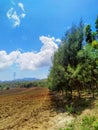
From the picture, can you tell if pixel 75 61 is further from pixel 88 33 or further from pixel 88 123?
pixel 88 123

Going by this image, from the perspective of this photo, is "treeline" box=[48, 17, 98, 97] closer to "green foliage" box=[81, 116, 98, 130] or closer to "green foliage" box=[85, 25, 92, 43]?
"green foliage" box=[85, 25, 92, 43]

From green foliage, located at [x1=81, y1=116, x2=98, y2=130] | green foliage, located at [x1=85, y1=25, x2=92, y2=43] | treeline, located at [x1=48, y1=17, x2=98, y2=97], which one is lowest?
green foliage, located at [x1=81, y1=116, x2=98, y2=130]

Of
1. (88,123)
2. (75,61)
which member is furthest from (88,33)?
(88,123)

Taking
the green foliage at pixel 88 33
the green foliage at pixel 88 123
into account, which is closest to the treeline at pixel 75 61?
the green foliage at pixel 88 33

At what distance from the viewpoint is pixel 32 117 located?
1941cm

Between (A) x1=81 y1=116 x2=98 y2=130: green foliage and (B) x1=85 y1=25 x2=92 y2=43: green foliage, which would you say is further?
(B) x1=85 y1=25 x2=92 y2=43: green foliage

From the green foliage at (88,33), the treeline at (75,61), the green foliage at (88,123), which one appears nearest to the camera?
the green foliage at (88,123)

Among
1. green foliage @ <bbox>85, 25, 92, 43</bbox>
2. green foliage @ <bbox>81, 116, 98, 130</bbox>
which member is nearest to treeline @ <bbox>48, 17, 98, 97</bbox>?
green foliage @ <bbox>85, 25, 92, 43</bbox>

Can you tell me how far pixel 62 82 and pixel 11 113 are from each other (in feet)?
22.6

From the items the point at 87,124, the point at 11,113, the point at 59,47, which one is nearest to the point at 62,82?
the point at 59,47

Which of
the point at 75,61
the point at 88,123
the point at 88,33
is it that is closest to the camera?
the point at 88,123

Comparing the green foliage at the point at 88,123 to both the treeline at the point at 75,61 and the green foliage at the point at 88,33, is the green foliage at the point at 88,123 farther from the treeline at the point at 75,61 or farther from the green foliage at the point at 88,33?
the green foliage at the point at 88,33

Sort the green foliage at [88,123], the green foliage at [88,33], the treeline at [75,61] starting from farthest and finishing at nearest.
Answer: the green foliage at [88,33], the treeline at [75,61], the green foliage at [88,123]

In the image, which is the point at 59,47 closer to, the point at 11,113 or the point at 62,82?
the point at 62,82
